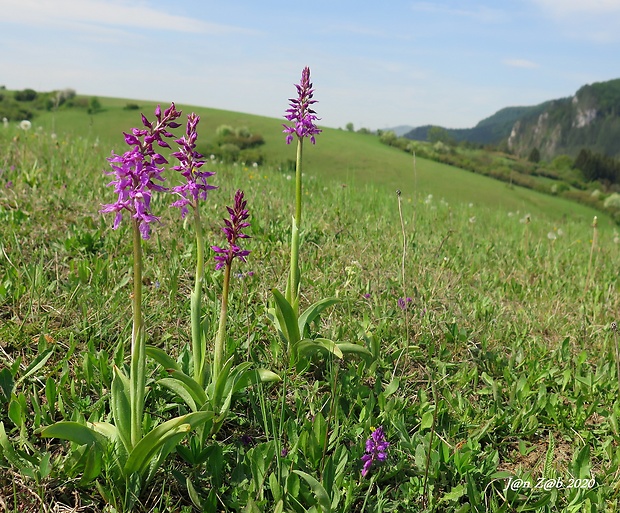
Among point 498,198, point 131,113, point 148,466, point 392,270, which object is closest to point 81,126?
point 131,113

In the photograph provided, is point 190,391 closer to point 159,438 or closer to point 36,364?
point 159,438

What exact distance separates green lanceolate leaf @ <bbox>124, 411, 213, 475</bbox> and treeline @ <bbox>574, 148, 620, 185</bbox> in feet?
366

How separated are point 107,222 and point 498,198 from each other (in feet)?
53.3

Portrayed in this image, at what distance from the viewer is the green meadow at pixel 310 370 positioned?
103 inches

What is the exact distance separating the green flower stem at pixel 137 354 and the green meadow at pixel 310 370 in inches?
4.0

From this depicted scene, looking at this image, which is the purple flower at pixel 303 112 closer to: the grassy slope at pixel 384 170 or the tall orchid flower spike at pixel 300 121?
the tall orchid flower spike at pixel 300 121

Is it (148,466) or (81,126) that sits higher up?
(81,126)

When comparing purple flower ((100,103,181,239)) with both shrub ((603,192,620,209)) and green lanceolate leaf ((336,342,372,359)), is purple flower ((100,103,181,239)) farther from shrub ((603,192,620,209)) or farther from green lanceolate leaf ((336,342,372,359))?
shrub ((603,192,620,209))

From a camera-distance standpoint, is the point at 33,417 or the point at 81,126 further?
the point at 81,126

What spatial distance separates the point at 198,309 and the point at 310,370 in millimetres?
1250

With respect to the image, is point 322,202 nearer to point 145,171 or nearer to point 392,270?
point 392,270

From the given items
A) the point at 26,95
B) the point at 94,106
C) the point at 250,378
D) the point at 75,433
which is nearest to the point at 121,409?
the point at 75,433

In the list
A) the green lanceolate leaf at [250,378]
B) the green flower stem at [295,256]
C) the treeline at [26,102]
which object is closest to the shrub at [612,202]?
the treeline at [26,102]

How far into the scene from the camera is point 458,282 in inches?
218
